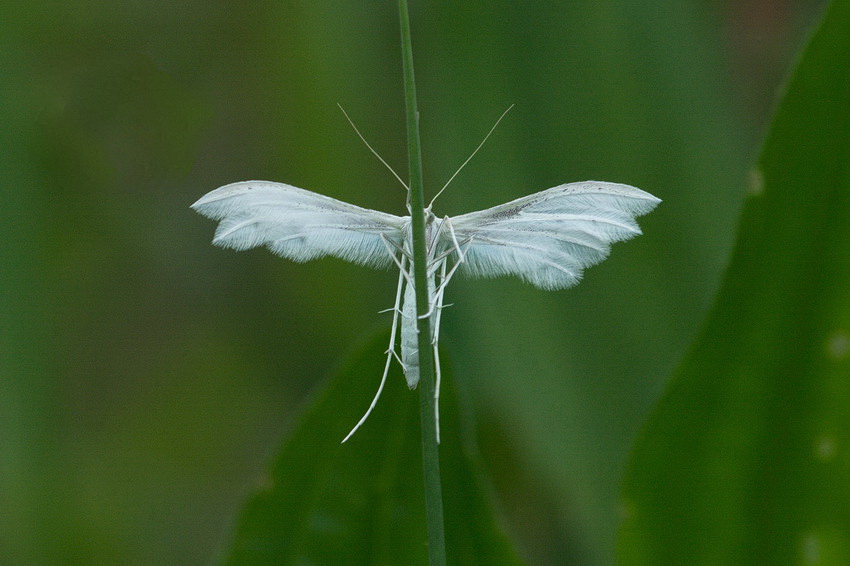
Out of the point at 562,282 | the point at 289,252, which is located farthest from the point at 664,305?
the point at 289,252

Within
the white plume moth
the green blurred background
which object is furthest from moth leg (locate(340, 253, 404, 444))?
the green blurred background

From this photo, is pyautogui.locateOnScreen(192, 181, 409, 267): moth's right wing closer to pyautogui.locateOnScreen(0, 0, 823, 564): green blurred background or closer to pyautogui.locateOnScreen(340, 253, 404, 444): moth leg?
pyautogui.locateOnScreen(340, 253, 404, 444): moth leg

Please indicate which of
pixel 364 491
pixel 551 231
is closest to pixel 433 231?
pixel 551 231

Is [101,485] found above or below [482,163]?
below

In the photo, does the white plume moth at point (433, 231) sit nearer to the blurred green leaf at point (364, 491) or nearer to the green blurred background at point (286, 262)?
the blurred green leaf at point (364, 491)

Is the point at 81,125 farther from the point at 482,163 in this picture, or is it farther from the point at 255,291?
the point at 482,163

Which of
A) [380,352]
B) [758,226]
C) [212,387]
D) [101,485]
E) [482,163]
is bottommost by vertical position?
[101,485]
